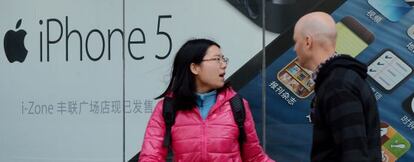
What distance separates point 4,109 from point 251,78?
182cm

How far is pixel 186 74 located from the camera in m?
2.94

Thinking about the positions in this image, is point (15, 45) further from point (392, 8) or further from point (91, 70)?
point (392, 8)

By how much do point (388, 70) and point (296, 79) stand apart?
539 mm

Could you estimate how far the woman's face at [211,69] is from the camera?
2.92 m

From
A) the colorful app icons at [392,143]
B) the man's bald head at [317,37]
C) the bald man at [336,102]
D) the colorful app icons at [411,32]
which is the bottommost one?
the colorful app icons at [392,143]

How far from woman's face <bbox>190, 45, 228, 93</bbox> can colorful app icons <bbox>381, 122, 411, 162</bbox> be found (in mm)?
1324

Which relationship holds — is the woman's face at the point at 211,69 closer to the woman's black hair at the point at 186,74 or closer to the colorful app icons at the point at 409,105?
the woman's black hair at the point at 186,74

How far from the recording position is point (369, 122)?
2.25m

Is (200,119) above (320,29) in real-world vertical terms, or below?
below

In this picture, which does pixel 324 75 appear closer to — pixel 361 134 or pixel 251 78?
pixel 361 134

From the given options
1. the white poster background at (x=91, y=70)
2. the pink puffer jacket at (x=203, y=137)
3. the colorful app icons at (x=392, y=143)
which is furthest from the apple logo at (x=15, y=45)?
the colorful app icons at (x=392, y=143)

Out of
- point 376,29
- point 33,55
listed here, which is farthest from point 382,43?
point 33,55

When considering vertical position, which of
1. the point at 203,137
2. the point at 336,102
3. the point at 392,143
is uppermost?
the point at 336,102

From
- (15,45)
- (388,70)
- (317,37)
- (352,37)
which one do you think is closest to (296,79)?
(352,37)
